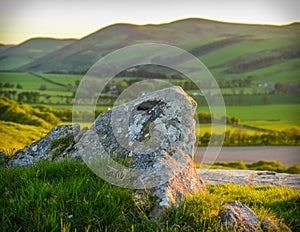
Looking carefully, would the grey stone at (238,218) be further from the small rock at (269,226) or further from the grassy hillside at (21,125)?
the grassy hillside at (21,125)

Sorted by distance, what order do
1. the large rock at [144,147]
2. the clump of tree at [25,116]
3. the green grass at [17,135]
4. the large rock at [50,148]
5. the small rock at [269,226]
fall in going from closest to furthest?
the small rock at [269,226], the large rock at [144,147], the large rock at [50,148], the green grass at [17,135], the clump of tree at [25,116]

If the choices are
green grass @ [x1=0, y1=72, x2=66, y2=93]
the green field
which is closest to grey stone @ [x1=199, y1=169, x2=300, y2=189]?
the green field

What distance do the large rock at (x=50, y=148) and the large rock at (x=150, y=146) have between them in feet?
2.70

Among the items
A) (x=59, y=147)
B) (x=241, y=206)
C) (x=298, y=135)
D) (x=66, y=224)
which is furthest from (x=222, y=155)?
(x=66, y=224)

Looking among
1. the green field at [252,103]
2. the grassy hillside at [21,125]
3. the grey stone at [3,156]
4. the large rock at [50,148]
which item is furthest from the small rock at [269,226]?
the green field at [252,103]

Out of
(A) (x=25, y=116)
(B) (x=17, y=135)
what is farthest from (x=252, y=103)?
(B) (x=17, y=135)

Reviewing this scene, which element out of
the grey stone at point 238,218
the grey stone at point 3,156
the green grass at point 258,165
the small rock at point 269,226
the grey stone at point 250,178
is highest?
the grey stone at point 238,218

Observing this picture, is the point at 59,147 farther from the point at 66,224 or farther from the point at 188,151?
the point at 66,224

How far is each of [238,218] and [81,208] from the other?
2.32 metres

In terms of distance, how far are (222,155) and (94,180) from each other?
18.1 metres

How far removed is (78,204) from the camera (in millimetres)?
5348

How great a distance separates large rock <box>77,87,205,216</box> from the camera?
604cm

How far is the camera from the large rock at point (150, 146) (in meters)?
6.04

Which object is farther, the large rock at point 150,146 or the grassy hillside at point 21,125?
the grassy hillside at point 21,125
